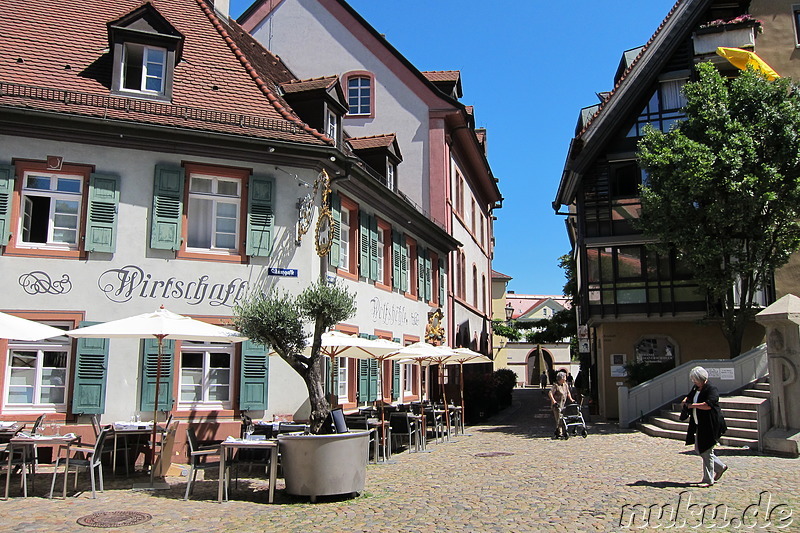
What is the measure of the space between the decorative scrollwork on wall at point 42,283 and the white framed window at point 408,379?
429 inches

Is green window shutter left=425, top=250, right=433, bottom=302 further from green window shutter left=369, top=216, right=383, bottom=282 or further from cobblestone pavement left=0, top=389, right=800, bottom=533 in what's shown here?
cobblestone pavement left=0, top=389, right=800, bottom=533

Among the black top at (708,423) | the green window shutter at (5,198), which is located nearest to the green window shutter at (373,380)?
the green window shutter at (5,198)

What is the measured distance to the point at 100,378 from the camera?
12812 mm

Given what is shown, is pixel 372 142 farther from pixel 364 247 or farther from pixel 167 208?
pixel 167 208

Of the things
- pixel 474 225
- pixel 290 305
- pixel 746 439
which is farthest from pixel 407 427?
pixel 474 225

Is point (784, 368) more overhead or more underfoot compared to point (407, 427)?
more overhead

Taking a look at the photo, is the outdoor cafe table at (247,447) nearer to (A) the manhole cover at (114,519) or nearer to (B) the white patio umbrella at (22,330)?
(A) the manhole cover at (114,519)

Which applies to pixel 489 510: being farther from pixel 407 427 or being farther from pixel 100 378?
pixel 100 378

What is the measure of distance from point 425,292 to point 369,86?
8.02 m

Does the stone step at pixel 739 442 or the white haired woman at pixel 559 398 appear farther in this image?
the white haired woman at pixel 559 398

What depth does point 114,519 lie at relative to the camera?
Result: 7.96m

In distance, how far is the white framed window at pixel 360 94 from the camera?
84.6 ft

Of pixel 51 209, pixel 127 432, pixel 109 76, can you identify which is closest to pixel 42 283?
pixel 51 209

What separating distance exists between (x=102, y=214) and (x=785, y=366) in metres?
12.8
